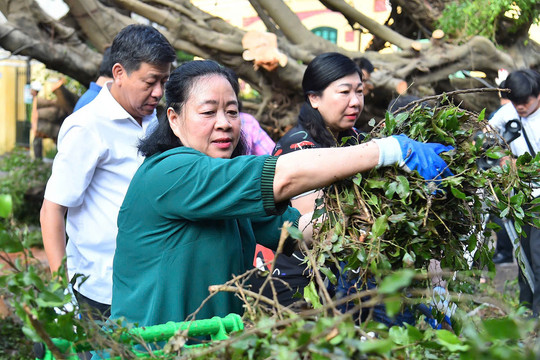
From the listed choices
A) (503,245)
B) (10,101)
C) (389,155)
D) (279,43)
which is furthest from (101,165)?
(10,101)

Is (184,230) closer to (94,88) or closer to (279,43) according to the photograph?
(94,88)

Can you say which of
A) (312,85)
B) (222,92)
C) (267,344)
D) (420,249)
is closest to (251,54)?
(312,85)

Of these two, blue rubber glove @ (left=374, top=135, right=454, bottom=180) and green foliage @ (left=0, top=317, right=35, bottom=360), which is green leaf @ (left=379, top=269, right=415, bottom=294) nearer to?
blue rubber glove @ (left=374, top=135, right=454, bottom=180)

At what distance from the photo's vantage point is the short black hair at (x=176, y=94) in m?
2.35

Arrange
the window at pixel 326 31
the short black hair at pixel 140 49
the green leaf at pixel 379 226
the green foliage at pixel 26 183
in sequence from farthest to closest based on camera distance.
→ the window at pixel 326 31
the green foliage at pixel 26 183
the short black hair at pixel 140 49
the green leaf at pixel 379 226

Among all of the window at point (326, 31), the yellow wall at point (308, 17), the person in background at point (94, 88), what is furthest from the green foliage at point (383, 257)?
the window at point (326, 31)

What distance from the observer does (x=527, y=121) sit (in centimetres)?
528

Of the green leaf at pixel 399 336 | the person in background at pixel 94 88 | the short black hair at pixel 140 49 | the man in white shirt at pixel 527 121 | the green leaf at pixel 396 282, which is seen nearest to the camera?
the green leaf at pixel 396 282

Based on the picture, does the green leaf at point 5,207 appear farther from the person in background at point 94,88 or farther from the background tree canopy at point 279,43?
the background tree canopy at point 279,43

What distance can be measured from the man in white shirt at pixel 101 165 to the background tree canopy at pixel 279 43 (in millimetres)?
3852

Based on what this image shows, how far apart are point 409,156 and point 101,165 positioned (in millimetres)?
1646

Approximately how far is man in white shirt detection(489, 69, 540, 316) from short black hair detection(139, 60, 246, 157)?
3.34 m

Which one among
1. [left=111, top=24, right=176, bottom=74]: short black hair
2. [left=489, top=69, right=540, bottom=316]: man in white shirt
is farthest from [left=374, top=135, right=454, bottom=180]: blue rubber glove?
[left=489, top=69, right=540, bottom=316]: man in white shirt

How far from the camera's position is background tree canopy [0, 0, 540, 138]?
7.18 metres
